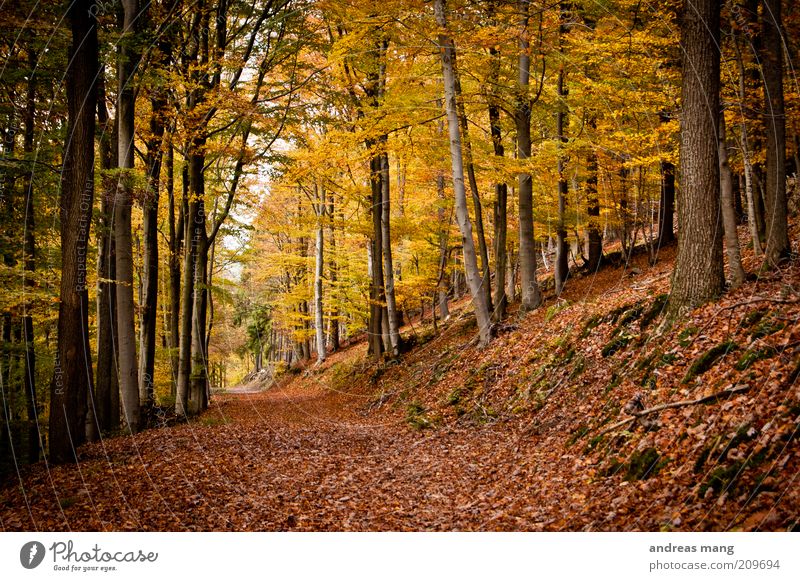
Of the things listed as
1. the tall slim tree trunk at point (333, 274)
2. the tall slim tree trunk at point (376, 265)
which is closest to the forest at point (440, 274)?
the tall slim tree trunk at point (376, 265)

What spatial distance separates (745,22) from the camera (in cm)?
819

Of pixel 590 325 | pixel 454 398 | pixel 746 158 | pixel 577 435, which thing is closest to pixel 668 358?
pixel 577 435

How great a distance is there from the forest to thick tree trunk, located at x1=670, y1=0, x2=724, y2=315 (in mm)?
28

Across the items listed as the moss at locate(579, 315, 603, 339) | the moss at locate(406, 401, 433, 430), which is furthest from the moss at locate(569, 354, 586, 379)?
the moss at locate(406, 401, 433, 430)

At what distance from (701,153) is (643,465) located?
459 centimetres

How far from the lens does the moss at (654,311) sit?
27.5ft

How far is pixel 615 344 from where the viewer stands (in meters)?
8.59

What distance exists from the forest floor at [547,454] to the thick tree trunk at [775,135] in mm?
998

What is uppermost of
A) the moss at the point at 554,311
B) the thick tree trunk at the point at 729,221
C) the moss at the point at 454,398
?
the thick tree trunk at the point at 729,221

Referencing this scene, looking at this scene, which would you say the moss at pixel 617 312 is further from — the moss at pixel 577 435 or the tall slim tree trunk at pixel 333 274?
the tall slim tree trunk at pixel 333 274

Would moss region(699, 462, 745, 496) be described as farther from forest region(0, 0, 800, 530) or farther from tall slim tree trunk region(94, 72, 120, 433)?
Result: tall slim tree trunk region(94, 72, 120, 433)
